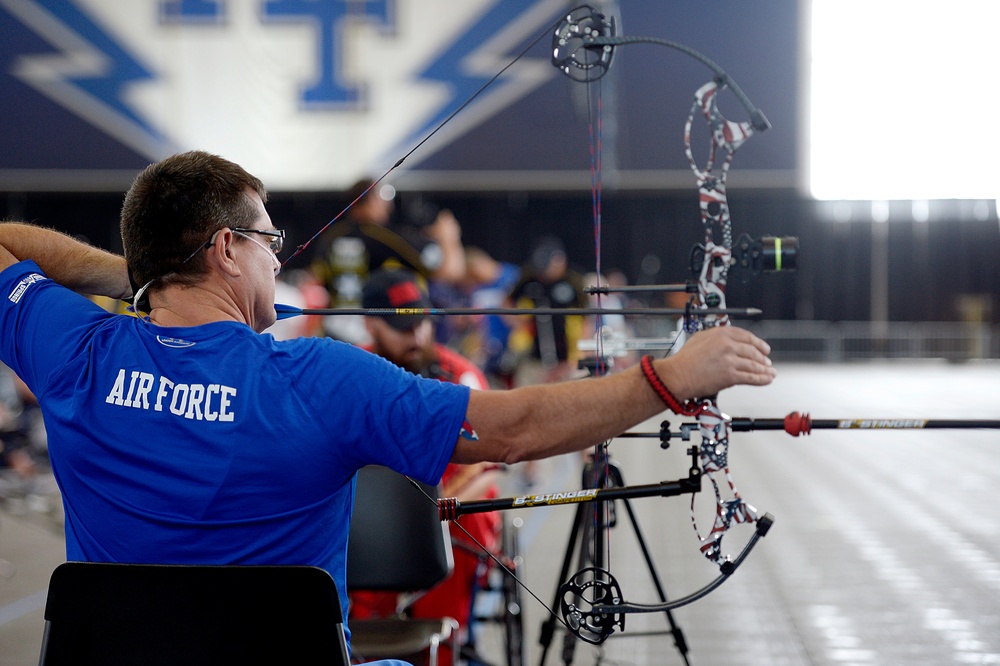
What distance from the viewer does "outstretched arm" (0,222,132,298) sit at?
1482 millimetres

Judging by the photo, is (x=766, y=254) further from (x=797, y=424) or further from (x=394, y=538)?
(x=394, y=538)

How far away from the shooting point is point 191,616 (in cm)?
101

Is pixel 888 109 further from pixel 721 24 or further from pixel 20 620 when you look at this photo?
pixel 20 620

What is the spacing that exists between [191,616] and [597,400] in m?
0.55

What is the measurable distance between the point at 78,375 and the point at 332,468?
0.37 metres

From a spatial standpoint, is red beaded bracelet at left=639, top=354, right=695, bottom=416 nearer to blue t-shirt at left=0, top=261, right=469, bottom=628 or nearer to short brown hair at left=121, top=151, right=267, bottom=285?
blue t-shirt at left=0, top=261, right=469, bottom=628

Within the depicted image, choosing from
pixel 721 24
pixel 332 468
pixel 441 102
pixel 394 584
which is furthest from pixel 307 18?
pixel 332 468

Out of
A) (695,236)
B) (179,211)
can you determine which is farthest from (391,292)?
(695,236)

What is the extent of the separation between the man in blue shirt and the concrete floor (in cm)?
92

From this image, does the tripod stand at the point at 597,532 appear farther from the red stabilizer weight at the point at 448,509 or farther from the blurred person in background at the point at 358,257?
the blurred person in background at the point at 358,257

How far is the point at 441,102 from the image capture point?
33.7ft

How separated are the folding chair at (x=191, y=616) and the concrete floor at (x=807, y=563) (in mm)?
1033

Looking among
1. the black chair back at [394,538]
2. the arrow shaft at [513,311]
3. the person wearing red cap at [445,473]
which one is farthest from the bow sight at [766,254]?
the person wearing red cap at [445,473]

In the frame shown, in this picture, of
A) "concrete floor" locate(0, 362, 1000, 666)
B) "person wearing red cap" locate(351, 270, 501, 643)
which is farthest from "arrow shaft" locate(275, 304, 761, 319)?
"person wearing red cap" locate(351, 270, 501, 643)
